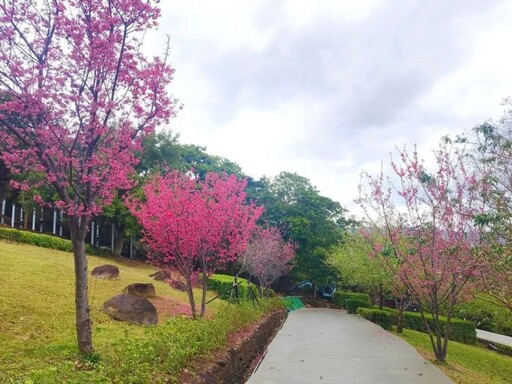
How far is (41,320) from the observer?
8586mm

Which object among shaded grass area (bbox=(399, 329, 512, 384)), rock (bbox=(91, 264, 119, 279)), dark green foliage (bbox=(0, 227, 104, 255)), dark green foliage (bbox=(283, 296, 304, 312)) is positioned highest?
dark green foliage (bbox=(0, 227, 104, 255))

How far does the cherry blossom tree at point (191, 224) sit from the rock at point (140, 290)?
135 centimetres

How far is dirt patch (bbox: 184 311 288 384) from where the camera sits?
253 inches

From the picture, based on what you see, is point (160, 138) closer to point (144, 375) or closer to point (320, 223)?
point (320, 223)

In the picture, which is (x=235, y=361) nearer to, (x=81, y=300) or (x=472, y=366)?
(x=81, y=300)

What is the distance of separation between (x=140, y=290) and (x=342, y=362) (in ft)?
21.3

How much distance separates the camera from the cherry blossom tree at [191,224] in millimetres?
11195

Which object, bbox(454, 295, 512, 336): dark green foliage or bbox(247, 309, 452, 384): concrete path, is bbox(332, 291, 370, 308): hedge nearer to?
bbox(454, 295, 512, 336): dark green foliage

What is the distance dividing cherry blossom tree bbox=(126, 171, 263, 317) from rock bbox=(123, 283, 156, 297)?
1.35m

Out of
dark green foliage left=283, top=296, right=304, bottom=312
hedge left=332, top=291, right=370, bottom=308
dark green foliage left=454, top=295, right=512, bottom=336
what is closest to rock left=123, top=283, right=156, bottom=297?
dark green foliage left=454, top=295, right=512, bottom=336

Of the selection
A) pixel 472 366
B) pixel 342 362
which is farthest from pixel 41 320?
pixel 472 366

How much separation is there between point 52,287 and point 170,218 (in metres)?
3.64

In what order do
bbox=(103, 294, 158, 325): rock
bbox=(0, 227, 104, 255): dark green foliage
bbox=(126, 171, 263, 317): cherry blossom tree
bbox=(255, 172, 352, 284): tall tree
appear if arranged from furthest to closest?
bbox=(255, 172, 352, 284): tall tree → bbox=(0, 227, 104, 255): dark green foliage → bbox=(126, 171, 263, 317): cherry blossom tree → bbox=(103, 294, 158, 325): rock

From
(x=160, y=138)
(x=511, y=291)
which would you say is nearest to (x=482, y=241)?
(x=511, y=291)
